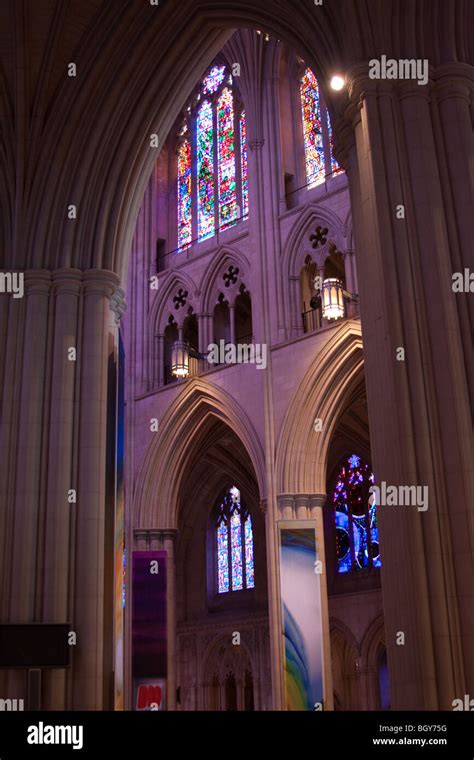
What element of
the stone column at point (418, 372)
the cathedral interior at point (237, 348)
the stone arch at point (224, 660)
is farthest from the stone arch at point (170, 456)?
the stone column at point (418, 372)

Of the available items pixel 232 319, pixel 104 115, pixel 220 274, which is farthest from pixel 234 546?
pixel 104 115

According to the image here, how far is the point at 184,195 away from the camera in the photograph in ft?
73.2

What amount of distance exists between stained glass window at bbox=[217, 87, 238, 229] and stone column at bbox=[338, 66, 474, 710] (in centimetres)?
1285

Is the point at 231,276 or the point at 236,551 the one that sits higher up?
the point at 231,276

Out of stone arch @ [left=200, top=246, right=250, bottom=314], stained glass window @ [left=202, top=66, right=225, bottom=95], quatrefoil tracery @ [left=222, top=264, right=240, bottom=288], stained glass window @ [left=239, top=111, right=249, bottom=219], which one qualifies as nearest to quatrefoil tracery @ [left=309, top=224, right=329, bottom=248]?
stone arch @ [left=200, top=246, right=250, bottom=314]

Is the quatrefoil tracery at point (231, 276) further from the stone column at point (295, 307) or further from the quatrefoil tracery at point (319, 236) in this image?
the quatrefoil tracery at point (319, 236)

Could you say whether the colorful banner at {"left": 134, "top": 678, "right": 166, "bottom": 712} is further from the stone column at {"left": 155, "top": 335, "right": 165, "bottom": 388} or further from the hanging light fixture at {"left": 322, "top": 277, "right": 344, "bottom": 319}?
the hanging light fixture at {"left": 322, "top": 277, "right": 344, "bottom": 319}

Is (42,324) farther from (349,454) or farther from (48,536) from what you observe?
(349,454)

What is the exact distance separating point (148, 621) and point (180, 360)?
18.1ft

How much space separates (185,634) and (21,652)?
15.4 metres

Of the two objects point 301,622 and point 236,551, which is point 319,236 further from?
point 236,551

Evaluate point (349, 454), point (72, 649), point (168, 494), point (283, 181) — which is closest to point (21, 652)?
point (72, 649)

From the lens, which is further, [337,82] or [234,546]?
[234,546]

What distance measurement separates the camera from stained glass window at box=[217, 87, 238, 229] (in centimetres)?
2075
